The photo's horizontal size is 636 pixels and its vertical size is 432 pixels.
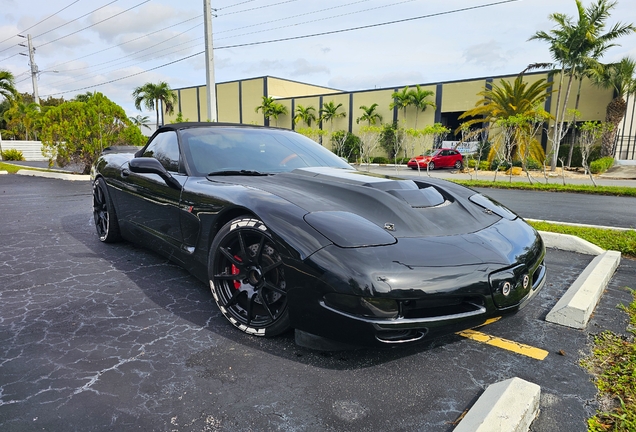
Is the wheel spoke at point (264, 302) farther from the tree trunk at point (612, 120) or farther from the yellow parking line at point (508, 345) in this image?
the tree trunk at point (612, 120)

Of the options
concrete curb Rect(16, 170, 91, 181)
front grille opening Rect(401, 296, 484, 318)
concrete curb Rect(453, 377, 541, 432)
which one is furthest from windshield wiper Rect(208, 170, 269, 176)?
concrete curb Rect(16, 170, 91, 181)

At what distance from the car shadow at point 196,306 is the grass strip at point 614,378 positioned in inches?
28.7

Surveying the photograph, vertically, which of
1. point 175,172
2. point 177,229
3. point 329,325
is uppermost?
point 175,172

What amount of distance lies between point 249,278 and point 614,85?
28549 mm

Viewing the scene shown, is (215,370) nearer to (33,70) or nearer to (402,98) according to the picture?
(402,98)

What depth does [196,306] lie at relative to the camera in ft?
9.54

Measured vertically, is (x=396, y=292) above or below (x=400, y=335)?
above

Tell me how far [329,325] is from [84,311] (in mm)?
1848

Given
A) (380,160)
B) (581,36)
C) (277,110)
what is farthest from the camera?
(277,110)

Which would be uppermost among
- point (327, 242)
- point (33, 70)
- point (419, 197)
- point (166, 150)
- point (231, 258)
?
point (33, 70)

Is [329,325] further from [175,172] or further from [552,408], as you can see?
[175,172]

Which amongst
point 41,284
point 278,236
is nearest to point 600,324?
point 278,236

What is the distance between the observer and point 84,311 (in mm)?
2791

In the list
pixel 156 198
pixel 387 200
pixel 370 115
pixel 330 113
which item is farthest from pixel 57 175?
pixel 330 113
